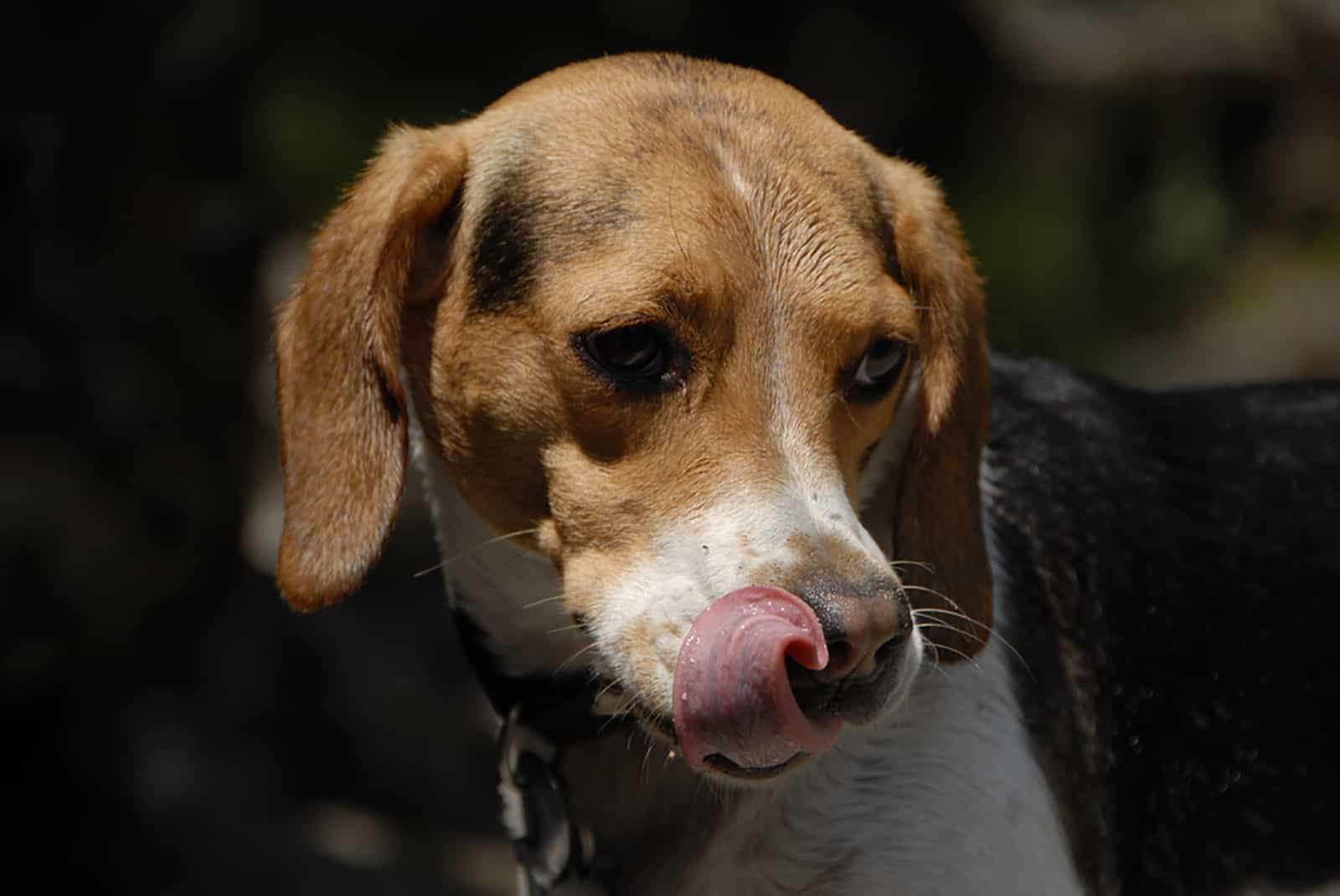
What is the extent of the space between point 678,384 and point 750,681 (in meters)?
0.65

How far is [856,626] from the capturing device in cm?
282

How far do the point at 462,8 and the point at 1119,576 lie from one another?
8.14m

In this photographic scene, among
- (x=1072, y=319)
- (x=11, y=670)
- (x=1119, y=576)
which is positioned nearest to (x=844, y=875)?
(x=1119, y=576)

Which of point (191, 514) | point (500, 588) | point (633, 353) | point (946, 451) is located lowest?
point (191, 514)

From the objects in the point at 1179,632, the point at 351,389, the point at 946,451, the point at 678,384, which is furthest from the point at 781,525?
the point at 1179,632

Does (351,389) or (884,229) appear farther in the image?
(884,229)

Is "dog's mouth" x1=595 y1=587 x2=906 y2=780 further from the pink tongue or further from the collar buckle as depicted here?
the collar buckle

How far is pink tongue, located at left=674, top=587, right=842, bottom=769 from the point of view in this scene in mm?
2777

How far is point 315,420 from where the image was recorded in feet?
11.6

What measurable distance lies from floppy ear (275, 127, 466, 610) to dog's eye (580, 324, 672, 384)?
50 cm

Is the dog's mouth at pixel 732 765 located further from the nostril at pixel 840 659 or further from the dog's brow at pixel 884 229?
the dog's brow at pixel 884 229

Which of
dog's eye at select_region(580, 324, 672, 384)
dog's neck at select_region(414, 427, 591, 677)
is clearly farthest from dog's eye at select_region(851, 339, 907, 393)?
dog's neck at select_region(414, 427, 591, 677)

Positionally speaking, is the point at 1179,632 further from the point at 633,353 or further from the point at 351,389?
the point at 351,389

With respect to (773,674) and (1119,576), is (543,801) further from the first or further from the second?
(1119,576)
